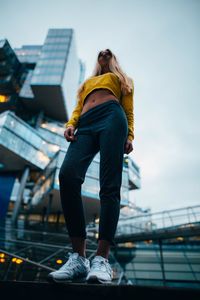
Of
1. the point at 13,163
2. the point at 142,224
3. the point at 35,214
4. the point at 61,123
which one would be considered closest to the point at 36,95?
the point at 61,123

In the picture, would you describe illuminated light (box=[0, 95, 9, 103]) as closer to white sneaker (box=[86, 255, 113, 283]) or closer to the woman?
the woman

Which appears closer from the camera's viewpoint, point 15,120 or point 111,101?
point 111,101

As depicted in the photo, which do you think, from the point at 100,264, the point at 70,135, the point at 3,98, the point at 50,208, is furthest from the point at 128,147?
the point at 3,98

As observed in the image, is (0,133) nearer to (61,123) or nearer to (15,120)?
(15,120)

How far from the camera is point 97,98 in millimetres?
Answer: 2072

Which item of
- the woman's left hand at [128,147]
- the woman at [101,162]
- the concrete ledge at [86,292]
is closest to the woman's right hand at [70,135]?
the woman at [101,162]

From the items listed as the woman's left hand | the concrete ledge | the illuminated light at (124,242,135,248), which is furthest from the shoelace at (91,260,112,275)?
the illuminated light at (124,242,135,248)

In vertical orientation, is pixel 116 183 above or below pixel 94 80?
below

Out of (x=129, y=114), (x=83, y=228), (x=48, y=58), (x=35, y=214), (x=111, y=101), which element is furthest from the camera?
(x=48, y=58)

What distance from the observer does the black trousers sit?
4.86 feet

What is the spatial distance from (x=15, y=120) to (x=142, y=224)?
63.0ft

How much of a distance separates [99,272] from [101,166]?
2.42ft

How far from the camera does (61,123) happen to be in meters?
41.7

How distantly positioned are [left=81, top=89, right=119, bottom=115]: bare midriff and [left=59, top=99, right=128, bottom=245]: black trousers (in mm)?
81
